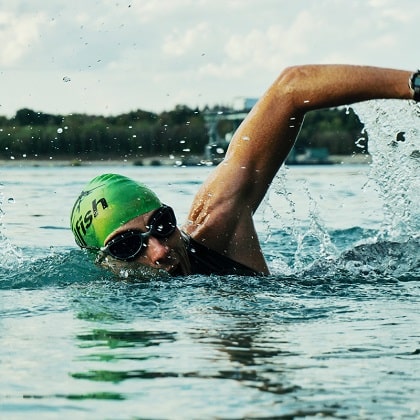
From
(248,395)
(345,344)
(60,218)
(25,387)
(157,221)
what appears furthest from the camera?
(60,218)

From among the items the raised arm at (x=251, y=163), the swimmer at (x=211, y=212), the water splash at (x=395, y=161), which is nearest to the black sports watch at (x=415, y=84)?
the raised arm at (x=251, y=163)

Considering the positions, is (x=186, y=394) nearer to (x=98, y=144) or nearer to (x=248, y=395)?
(x=248, y=395)

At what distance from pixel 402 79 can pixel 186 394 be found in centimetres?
196

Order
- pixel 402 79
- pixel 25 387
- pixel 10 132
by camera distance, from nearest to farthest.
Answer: pixel 25 387
pixel 402 79
pixel 10 132

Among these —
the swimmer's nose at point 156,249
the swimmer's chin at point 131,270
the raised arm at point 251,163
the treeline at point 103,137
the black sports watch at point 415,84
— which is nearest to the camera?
the black sports watch at point 415,84

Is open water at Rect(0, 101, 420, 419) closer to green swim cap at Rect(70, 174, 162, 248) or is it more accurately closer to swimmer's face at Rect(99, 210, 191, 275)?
swimmer's face at Rect(99, 210, 191, 275)

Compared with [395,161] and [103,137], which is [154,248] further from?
[103,137]

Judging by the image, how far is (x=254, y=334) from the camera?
4.58 metres

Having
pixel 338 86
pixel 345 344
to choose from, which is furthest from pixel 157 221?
pixel 345 344

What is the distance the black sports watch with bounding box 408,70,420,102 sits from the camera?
486 centimetres

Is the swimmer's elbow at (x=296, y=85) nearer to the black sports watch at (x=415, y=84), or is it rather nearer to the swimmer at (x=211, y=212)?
the swimmer at (x=211, y=212)

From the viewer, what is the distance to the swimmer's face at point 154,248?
18.7 feet

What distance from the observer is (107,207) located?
5.98m

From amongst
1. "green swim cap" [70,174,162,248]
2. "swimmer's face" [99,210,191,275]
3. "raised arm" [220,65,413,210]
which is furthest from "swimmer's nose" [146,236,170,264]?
"raised arm" [220,65,413,210]
